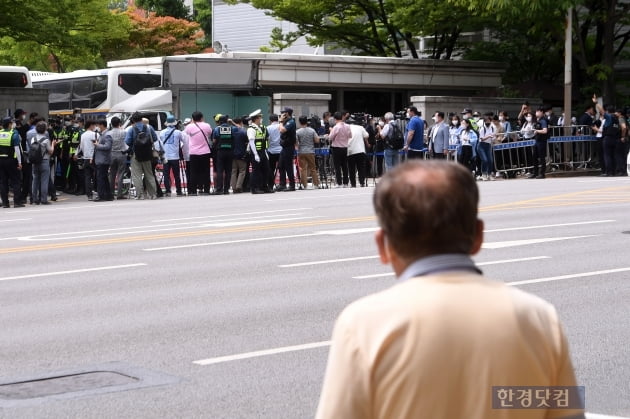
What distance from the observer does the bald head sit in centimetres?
283

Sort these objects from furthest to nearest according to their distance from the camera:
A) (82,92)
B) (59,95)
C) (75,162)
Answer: (59,95) → (82,92) → (75,162)

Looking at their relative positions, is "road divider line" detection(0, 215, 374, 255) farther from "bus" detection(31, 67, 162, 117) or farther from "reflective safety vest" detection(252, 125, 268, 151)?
"bus" detection(31, 67, 162, 117)

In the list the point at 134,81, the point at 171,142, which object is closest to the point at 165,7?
the point at 134,81

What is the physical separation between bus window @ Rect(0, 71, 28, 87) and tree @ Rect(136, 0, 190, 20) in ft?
104

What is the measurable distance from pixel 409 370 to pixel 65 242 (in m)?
14.6

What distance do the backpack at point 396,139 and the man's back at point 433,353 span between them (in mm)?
25420

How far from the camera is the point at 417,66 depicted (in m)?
44.0

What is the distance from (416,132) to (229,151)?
4.42m

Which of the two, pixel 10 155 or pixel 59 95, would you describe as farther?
pixel 59 95

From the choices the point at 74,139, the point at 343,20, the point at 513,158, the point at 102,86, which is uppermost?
the point at 343,20

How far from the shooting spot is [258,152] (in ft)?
90.2

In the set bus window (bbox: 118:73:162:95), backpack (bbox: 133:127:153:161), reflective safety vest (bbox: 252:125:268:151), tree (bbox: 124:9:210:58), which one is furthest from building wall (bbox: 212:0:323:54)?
backpack (bbox: 133:127:153:161)

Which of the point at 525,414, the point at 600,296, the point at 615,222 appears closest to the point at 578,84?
the point at 615,222

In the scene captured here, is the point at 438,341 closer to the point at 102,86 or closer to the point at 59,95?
the point at 102,86
